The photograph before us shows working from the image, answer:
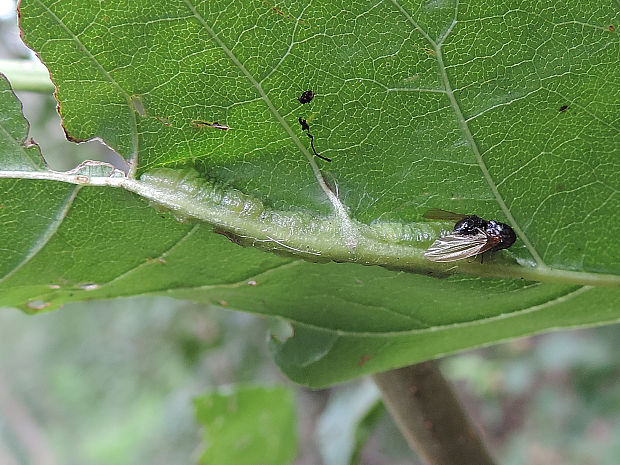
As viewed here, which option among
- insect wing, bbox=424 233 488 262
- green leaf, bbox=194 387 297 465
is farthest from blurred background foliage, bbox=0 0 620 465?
insect wing, bbox=424 233 488 262

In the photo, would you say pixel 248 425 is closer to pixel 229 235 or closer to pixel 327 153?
pixel 229 235

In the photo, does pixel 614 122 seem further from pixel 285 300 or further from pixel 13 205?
pixel 13 205

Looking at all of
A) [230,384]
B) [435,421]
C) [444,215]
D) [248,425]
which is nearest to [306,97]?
[444,215]

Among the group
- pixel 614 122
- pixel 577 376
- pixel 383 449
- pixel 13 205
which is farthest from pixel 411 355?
pixel 383 449

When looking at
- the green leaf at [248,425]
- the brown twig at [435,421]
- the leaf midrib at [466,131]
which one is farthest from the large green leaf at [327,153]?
the green leaf at [248,425]

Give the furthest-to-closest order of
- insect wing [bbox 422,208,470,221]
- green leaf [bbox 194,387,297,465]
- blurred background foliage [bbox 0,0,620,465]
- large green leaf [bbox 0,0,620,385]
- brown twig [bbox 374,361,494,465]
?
blurred background foliage [bbox 0,0,620,465] < green leaf [bbox 194,387,297,465] < brown twig [bbox 374,361,494,465] < insect wing [bbox 422,208,470,221] < large green leaf [bbox 0,0,620,385]

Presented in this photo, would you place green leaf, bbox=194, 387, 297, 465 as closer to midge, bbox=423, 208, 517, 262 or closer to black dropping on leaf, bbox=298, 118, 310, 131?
midge, bbox=423, 208, 517, 262

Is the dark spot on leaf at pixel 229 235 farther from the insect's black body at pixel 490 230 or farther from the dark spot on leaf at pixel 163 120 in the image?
the insect's black body at pixel 490 230
